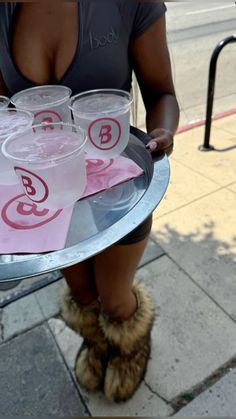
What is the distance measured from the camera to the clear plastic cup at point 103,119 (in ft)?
3.74

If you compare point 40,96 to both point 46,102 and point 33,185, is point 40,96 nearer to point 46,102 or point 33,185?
point 46,102

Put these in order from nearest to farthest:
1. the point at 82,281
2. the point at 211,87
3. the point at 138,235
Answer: the point at 138,235 → the point at 82,281 → the point at 211,87

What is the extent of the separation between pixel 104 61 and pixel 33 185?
565mm

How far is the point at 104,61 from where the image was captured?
1.27 meters

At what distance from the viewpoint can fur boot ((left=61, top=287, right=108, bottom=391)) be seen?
5.83ft

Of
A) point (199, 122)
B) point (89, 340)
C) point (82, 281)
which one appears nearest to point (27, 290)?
point (89, 340)

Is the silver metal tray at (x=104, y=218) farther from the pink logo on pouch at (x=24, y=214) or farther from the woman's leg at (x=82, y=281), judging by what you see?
the woman's leg at (x=82, y=281)

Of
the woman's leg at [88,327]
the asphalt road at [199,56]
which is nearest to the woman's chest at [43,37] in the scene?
the woman's leg at [88,327]

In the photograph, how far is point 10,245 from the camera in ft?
3.12

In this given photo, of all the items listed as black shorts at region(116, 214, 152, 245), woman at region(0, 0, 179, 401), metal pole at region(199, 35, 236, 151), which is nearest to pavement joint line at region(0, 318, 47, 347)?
woman at region(0, 0, 179, 401)

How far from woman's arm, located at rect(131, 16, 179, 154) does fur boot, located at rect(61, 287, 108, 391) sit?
0.93m

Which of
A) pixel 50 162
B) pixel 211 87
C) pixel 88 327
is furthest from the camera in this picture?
pixel 211 87

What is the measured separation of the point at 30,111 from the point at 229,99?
5076 millimetres

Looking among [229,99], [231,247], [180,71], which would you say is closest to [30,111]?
[231,247]
